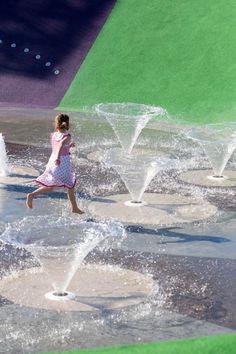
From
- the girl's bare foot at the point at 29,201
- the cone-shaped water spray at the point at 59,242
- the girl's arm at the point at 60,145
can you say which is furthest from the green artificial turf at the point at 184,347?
the girl's bare foot at the point at 29,201

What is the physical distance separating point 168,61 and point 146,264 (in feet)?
41.6

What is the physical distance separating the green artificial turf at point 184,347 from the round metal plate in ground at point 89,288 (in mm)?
1061

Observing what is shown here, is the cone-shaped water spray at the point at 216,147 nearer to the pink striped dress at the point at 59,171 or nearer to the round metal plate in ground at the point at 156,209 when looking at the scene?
the round metal plate in ground at the point at 156,209

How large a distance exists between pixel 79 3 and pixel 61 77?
374 cm

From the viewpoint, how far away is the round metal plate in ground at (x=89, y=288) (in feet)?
27.9

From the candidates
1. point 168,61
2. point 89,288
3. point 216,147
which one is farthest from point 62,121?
point 168,61

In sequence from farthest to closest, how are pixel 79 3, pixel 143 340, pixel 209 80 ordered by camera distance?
pixel 79 3 → pixel 209 80 → pixel 143 340

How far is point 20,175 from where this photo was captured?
553 inches

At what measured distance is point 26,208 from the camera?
39.5ft

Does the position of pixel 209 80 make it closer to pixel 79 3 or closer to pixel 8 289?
pixel 79 3

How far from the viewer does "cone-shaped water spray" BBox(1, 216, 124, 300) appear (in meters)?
8.32

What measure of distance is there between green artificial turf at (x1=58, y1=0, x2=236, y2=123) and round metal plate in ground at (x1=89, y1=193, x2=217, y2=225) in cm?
702

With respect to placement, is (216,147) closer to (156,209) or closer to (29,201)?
(156,209)

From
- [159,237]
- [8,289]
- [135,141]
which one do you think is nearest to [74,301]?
[8,289]
